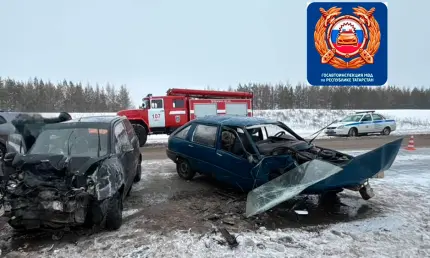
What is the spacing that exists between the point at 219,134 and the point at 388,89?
69694 millimetres

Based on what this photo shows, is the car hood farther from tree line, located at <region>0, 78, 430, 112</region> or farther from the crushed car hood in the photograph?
tree line, located at <region>0, 78, 430, 112</region>

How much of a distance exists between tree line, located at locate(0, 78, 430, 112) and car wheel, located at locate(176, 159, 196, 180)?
5188cm

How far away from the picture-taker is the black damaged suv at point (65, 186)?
3695mm

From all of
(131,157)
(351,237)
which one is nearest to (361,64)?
(351,237)

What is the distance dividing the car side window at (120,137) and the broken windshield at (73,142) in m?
0.23

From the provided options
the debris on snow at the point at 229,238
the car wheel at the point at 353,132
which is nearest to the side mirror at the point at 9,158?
the debris on snow at the point at 229,238

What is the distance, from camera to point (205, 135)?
6527 millimetres

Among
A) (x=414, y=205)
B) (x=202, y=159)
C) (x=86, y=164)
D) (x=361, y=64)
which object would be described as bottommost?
(x=414, y=205)

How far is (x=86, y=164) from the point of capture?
13.3 feet

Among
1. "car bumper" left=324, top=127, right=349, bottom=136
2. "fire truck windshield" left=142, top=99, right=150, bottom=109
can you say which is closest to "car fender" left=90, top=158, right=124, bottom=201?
"fire truck windshield" left=142, top=99, right=150, bottom=109

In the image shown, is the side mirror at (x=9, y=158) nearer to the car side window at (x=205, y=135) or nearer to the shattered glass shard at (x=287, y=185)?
the car side window at (x=205, y=135)

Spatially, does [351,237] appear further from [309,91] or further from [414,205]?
[309,91]

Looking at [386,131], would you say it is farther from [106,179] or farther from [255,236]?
[106,179]

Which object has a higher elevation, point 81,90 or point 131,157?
point 81,90
